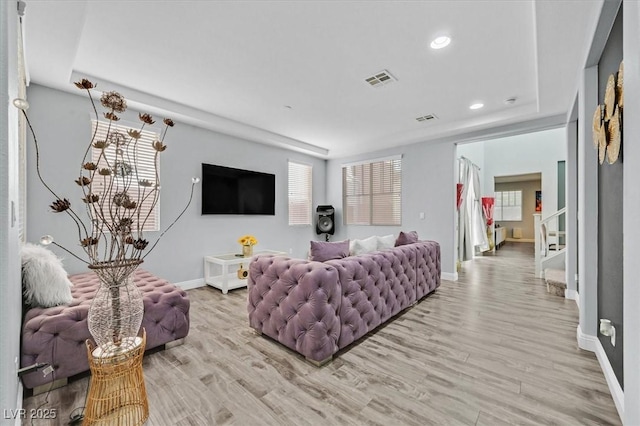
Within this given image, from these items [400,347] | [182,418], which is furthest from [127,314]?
[400,347]

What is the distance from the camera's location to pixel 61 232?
9.95 feet

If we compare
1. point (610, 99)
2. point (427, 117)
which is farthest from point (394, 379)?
point (427, 117)

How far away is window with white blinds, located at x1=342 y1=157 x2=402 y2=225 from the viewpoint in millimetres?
5457

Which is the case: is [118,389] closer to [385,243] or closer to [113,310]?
[113,310]

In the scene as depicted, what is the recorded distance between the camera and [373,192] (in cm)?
582

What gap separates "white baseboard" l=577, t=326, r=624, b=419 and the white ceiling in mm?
2318

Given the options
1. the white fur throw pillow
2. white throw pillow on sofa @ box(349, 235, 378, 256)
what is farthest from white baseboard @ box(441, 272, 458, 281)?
the white fur throw pillow

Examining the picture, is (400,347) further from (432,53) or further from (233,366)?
(432,53)

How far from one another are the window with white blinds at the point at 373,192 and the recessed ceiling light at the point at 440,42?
3.00 m

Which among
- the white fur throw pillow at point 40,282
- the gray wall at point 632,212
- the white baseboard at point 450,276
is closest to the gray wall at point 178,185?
the white fur throw pillow at point 40,282

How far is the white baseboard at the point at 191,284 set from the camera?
398cm

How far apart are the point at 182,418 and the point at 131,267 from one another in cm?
90

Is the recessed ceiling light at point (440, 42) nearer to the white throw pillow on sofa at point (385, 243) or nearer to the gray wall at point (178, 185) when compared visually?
the white throw pillow on sofa at point (385, 243)

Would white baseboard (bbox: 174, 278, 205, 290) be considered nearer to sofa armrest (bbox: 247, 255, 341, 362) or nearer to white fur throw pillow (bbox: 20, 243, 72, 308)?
white fur throw pillow (bbox: 20, 243, 72, 308)
